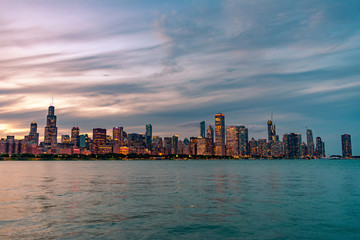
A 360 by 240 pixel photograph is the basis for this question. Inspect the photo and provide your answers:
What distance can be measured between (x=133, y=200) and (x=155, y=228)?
16032 millimetres

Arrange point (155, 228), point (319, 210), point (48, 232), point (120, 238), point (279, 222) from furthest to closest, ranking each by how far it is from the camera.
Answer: point (319, 210), point (279, 222), point (155, 228), point (48, 232), point (120, 238)

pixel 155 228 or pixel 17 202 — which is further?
pixel 17 202

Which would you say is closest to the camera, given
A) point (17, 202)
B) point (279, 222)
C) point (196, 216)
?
point (279, 222)

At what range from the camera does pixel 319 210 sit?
118 feet

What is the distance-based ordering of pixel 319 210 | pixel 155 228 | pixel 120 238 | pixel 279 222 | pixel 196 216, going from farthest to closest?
pixel 319 210, pixel 196 216, pixel 279 222, pixel 155 228, pixel 120 238

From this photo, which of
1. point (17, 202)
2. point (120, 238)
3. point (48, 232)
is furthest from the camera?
point (17, 202)

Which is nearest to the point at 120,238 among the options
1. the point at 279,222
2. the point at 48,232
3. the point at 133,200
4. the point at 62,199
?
the point at 48,232

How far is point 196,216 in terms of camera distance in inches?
1225

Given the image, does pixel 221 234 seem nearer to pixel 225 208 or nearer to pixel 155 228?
pixel 155 228

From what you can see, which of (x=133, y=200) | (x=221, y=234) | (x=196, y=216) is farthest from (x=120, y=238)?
(x=133, y=200)

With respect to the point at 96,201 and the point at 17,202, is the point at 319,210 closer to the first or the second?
the point at 96,201

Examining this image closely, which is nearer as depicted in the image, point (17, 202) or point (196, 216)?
point (196, 216)

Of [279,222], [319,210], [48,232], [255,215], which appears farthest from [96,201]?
[319,210]

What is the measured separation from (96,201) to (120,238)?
19.2m
